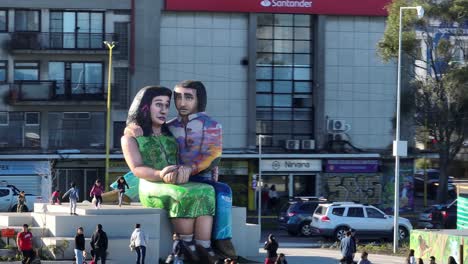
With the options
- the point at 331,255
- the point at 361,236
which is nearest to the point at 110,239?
the point at 331,255

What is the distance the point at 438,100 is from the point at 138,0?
56.2ft

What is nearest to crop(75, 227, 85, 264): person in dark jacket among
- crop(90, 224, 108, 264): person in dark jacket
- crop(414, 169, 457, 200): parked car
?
crop(90, 224, 108, 264): person in dark jacket

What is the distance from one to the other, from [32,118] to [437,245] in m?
31.2

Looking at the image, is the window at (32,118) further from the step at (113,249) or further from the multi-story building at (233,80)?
the step at (113,249)

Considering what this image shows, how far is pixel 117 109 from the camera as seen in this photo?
63344 mm

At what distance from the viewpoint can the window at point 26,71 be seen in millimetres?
62500

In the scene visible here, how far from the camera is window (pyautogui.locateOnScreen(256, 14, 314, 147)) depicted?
214ft

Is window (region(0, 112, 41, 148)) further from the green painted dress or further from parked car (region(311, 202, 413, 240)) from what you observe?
the green painted dress

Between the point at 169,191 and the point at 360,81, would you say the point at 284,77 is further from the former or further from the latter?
the point at 169,191

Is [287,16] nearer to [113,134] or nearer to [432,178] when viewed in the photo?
[113,134]

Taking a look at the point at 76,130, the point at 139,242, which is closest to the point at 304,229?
the point at 139,242

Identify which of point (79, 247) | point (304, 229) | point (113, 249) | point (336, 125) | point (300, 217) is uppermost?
point (336, 125)

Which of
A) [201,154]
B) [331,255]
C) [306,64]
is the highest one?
[306,64]

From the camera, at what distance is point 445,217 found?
169 ft
